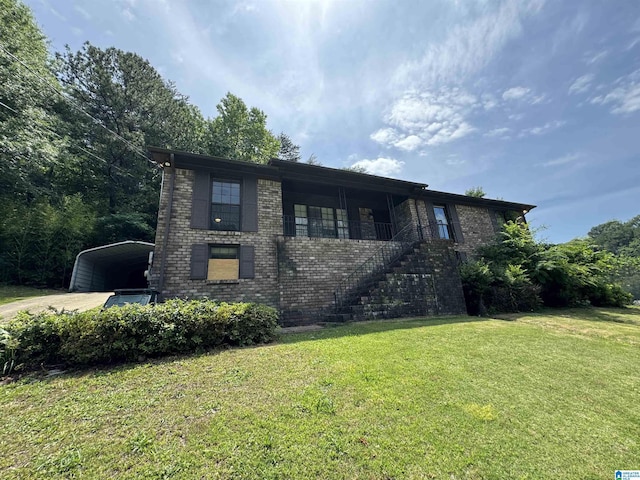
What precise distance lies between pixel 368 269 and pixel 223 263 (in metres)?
5.65

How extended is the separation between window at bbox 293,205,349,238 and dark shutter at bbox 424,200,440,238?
14.4ft

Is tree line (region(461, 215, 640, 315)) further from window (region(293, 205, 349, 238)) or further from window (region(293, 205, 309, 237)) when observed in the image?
window (region(293, 205, 309, 237))

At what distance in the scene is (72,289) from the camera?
11539 millimetres

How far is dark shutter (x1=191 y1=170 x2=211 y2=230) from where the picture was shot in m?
8.54

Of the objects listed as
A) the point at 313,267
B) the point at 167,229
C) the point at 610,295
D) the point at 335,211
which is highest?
the point at 335,211

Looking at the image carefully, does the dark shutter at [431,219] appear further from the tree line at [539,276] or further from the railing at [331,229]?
the tree line at [539,276]

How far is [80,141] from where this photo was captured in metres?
17.3

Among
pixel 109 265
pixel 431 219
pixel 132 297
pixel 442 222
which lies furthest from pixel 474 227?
pixel 109 265

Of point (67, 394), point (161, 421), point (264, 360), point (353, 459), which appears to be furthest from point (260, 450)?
point (67, 394)

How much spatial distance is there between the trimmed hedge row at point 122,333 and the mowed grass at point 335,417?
0.39 meters

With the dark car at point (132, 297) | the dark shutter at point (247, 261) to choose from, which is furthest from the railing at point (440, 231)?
the dark car at point (132, 297)

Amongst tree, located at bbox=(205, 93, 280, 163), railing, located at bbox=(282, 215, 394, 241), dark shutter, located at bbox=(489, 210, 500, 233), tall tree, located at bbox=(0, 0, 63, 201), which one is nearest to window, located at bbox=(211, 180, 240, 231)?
railing, located at bbox=(282, 215, 394, 241)

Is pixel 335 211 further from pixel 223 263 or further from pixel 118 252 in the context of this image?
pixel 118 252

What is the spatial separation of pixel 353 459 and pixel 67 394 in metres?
3.68
